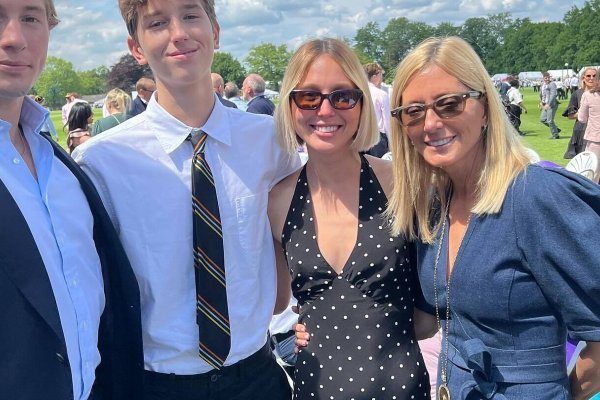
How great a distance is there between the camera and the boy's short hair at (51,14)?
2.07m

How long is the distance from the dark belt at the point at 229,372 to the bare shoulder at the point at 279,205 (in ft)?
1.86

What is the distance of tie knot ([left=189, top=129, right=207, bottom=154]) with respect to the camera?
239 centimetres

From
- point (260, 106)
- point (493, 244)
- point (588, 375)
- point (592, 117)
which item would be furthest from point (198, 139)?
point (592, 117)

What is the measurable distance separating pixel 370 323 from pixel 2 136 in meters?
1.57

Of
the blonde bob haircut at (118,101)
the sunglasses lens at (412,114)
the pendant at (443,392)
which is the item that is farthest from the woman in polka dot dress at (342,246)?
the blonde bob haircut at (118,101)

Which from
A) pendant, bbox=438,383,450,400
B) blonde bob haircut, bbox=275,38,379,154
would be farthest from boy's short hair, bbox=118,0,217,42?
pendant, bbox=438,383,450,400

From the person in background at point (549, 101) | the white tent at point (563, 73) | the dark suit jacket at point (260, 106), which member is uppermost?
the dark suit jacket at point (260, 106)

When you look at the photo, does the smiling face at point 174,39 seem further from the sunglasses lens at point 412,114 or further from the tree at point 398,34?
the tree at point 398,34

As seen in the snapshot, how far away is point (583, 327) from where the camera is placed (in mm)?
1975

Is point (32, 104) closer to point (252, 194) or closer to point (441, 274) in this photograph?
point (252, 194)

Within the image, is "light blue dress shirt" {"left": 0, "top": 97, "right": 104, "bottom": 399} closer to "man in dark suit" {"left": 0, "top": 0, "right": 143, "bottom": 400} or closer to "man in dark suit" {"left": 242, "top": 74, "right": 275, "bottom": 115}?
"man in dark suit" {"left": 0, "top": 0, "right": 143, "bottom": 400}

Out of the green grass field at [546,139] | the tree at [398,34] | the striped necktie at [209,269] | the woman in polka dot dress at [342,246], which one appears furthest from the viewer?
the tree at [398,34]

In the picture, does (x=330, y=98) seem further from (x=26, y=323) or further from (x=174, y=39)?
(x=26, y=323)

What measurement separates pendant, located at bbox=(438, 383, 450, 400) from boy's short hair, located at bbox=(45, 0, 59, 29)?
2051 mm
